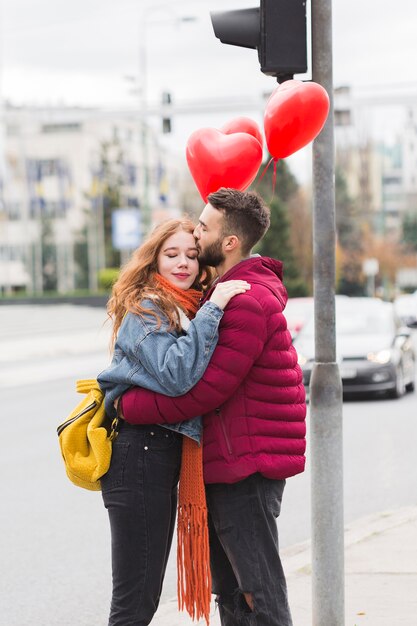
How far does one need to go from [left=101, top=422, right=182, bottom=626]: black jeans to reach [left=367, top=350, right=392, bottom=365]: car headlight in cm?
1133

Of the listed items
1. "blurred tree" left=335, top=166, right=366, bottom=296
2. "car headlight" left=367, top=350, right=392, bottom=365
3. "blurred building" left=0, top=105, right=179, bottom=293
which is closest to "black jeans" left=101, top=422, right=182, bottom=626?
"car headlight" left=367, top=350, right=392, bottom=365

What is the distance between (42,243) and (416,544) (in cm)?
7092

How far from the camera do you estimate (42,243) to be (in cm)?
7556

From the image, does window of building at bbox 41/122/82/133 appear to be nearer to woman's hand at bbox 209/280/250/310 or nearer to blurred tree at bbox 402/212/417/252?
blurred tree at bbox 402/212/417/252

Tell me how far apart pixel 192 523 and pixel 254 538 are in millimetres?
225

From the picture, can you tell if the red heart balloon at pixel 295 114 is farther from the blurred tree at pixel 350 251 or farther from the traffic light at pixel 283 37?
the blurred tree at pixel 350 251

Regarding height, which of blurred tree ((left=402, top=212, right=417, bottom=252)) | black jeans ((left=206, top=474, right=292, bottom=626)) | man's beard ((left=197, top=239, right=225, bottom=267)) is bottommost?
black jeans ((left=206, top=474, right=292, bottom=626))

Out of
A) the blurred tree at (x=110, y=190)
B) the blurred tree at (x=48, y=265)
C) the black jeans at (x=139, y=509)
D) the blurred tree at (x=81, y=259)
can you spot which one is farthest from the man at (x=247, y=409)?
→ the blurred tree at (x=48, y=265)

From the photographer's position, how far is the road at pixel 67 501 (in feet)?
19.0

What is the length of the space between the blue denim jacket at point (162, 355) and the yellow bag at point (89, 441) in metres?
0.06

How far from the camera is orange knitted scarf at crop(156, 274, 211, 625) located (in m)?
3.59

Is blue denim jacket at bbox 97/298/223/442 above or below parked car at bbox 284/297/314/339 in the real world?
above

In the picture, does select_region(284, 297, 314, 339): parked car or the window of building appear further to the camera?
the window of building

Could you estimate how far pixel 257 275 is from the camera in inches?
143
